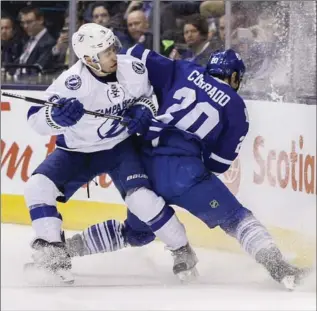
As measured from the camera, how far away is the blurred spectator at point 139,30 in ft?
13.1

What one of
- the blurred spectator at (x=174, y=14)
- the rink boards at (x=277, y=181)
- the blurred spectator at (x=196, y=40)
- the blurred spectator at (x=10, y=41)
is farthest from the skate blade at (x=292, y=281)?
the blurred spectator at (x=10, y=41)

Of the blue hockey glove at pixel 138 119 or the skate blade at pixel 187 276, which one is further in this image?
the skate blade at pixel 187 276

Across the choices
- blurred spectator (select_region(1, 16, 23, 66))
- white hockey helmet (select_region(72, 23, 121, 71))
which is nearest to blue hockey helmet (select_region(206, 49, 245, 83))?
white hockey helmet (select_region(72, 23, 121, 71))

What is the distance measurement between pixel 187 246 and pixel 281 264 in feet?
1.14

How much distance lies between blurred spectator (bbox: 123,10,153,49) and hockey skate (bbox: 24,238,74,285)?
822 mm

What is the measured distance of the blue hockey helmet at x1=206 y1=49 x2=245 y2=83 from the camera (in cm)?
365

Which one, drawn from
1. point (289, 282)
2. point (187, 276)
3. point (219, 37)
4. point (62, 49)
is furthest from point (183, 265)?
point (62, 49)

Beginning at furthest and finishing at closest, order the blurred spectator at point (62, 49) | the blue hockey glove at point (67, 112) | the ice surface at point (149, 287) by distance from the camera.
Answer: the blurred spectator at point (62, 49) < the blue hockey glove at point (67, 112) < the ice surface at point (149, 287)

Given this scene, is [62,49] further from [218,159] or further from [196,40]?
[218,159]

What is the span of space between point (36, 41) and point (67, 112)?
3.19 feet

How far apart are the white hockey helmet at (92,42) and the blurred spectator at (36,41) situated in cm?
71

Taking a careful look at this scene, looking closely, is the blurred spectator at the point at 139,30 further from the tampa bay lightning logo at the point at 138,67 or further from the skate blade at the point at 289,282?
the skate blade at the point at 289,282

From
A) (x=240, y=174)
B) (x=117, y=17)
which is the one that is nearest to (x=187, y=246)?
(x=240, y=174)

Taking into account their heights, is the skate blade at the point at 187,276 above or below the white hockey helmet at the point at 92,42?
below
